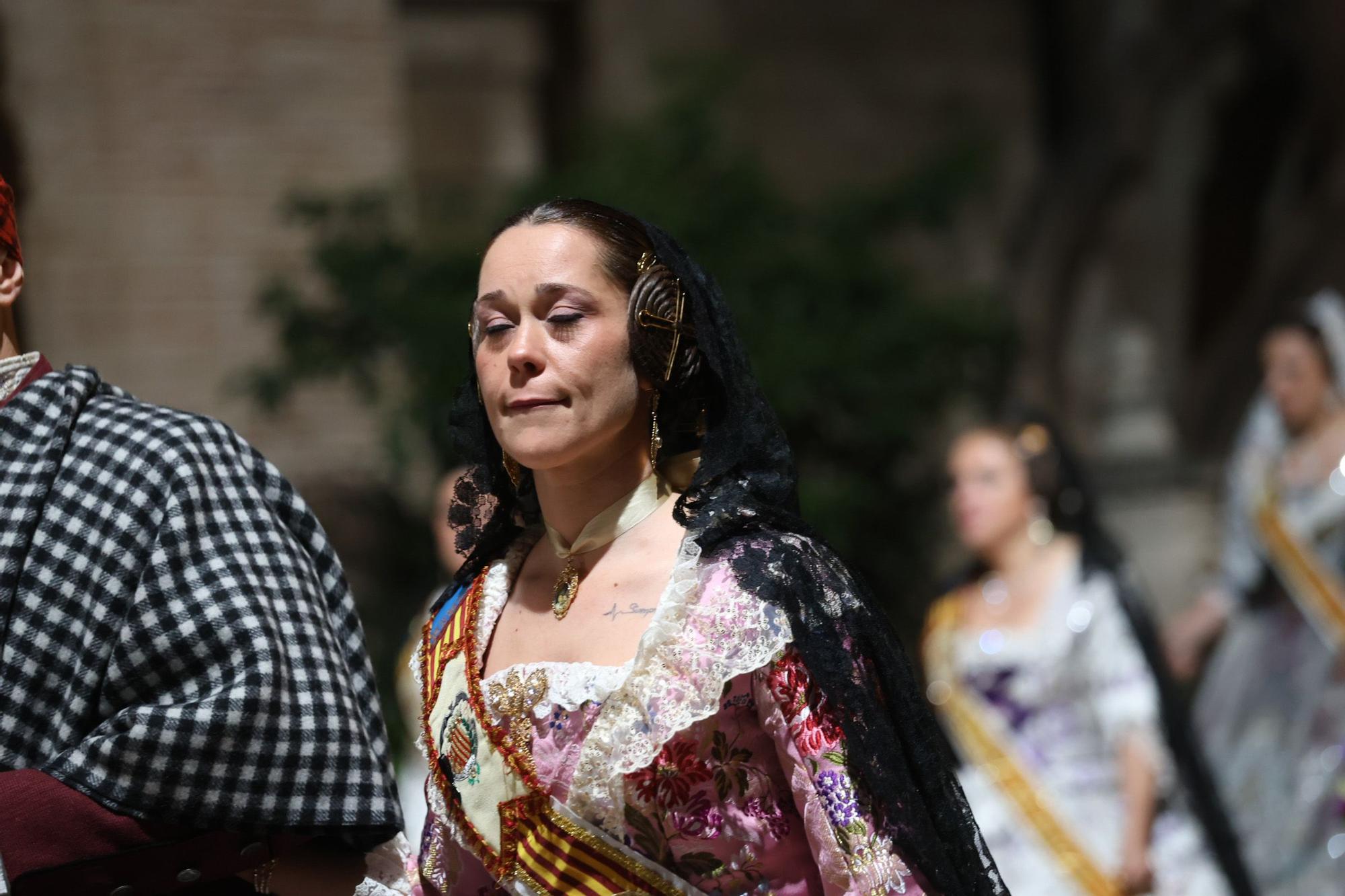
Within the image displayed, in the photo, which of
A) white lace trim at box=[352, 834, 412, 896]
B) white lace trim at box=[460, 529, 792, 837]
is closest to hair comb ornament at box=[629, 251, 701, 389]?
white lace trim at box=[460, 529, 792, 837]

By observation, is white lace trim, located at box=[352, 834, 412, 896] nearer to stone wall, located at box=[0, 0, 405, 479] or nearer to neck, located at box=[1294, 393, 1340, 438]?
stone wall, located at box=[0, 0, 405, 479]

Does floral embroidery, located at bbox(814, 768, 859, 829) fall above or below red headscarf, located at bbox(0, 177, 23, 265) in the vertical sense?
below

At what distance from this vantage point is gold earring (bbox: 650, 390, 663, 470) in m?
2.34

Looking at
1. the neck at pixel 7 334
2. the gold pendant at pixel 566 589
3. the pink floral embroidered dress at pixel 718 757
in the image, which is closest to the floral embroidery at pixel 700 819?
the pink floral embroidered dress at pixel 718 757

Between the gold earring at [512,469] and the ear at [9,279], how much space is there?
782 millimetres

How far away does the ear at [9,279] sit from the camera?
2510 millimetres

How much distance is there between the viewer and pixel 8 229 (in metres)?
2.53

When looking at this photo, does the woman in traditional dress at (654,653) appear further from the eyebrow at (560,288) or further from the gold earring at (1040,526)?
the gold earring at (1040,526)

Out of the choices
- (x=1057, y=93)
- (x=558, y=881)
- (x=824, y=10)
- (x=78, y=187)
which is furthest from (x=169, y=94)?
(x=1057, y=93)

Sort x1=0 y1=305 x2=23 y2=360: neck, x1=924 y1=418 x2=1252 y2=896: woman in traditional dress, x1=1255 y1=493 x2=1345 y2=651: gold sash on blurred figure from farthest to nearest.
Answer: x1=1255 y1=493 x2=1345 y2=651: gold sash on blurred figure < x1=924 y1=418 x2=1252 y2=896: woman in traditional dress < x1=0 y1=305 x2=23 y2=360: neck

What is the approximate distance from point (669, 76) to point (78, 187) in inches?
126

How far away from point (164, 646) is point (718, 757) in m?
0.76

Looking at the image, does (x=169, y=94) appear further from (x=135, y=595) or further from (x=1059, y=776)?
(x=135, y=595)

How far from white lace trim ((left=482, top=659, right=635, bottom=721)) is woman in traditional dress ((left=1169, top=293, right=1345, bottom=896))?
13.9ft
